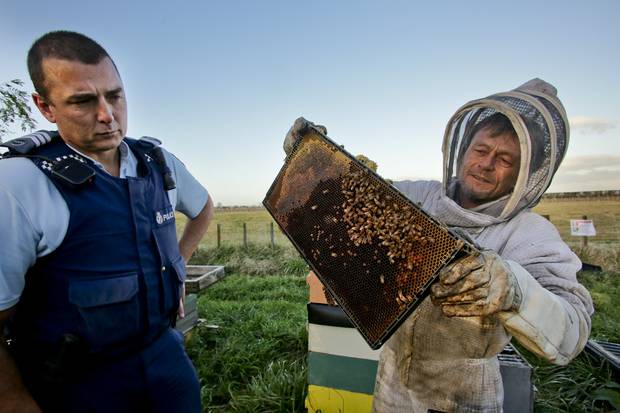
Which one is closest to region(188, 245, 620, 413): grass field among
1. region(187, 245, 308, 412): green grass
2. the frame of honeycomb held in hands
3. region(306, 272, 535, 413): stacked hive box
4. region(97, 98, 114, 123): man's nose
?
region(187, 245, 308, 412): green grass

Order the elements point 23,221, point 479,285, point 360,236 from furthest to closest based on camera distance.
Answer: point 360,236
point 23,221
point 479,285

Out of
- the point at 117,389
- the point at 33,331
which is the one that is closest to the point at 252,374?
the point at 117,389

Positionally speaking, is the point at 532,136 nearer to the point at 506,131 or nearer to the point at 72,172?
the point at 506,131

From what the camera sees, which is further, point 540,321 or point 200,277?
point 200,277

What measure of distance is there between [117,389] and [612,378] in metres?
5.83

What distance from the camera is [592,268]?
11289mm

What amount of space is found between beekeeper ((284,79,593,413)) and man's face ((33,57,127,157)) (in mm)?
1240

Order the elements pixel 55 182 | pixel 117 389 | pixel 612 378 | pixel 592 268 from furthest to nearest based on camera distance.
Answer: pixel 592 268 → pixel 612 378 → pixel 117 389 → pixel 55 182

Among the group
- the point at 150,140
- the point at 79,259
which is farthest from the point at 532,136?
the point at 79,259

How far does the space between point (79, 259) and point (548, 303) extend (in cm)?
256

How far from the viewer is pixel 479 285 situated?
5.41 ft

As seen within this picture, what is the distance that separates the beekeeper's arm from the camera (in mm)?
1654

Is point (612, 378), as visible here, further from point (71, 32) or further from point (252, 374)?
point (71, 32)

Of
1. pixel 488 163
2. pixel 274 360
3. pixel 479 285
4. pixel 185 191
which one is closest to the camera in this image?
pixel 479 285
